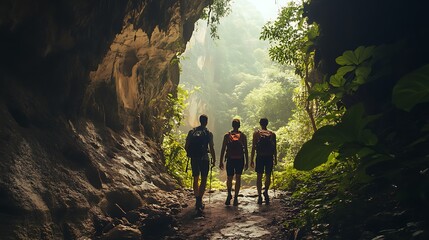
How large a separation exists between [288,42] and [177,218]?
846cm

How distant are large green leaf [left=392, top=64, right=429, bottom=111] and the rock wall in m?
4.34

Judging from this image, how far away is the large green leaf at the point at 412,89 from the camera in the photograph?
1.40 meters

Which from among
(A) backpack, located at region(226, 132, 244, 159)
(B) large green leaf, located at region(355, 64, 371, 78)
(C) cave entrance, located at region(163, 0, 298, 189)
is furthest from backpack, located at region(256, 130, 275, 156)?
(C) cave entrance, located at region(163, 0, 298, 189)

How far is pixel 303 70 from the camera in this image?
13.6 metres

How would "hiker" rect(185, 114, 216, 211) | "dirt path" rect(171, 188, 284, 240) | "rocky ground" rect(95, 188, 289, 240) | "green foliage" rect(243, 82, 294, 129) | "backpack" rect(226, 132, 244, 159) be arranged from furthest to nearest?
"green foliage" rect(243, 82, 294, 129) → "backpack" rect(226, 132, 244, 159) → "hiker" rect(185, 114, 216, 211) → "dirt path" rect(171, 188, 284, 240) → "rocky ground" rect(95, 188, 289, 240)

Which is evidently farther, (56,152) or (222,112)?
(222,112)

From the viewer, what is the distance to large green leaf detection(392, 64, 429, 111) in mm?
1403

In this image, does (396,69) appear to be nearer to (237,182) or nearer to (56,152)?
(237,182)

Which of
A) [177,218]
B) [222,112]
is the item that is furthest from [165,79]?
[222,112]

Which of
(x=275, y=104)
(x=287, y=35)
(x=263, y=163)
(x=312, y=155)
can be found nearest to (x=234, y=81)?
(x=275, y=104)

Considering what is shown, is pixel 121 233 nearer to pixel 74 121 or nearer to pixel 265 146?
pixel 74 121

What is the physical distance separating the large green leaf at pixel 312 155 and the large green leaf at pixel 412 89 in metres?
0.39

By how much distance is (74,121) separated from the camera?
23.5ft

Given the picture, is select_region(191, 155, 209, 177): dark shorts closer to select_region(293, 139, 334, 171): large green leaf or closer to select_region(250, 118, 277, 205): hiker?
select_region(250, 118, 277, 205): hiker
